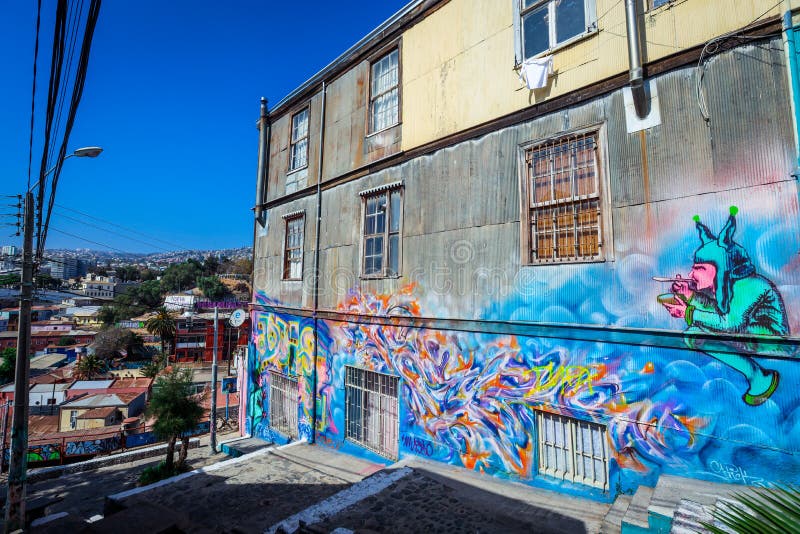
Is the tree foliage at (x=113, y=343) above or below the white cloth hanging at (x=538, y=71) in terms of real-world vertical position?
below

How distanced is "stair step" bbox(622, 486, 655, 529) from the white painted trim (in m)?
3.40

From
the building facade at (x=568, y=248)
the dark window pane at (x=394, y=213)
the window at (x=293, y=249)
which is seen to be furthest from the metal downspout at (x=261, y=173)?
the dark window pane at (x=394, y=213)

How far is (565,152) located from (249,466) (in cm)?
920

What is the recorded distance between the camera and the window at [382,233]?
9.03 meters

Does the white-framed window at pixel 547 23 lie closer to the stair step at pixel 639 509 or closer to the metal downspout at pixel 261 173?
the stair step at pixel 639 509

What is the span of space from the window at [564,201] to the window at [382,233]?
10.3 ft

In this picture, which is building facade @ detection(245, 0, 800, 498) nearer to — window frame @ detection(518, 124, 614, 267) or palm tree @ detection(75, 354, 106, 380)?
window frame @ detection(518, 124, 614, 267)

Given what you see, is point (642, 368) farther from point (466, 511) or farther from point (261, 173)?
→ point (261, 173)

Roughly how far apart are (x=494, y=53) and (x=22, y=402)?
11.9 m

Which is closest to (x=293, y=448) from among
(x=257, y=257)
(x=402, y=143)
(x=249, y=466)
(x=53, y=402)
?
(x=249, y=466)

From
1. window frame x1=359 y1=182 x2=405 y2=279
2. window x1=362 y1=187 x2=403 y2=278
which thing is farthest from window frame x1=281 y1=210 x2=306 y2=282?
window x1=362 y1=187 x2=403 y2=278

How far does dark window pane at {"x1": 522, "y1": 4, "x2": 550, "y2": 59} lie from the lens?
680 centimetres

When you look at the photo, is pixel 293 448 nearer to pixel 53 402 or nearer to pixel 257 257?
pixel 257 257

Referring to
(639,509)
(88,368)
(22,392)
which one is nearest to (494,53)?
(639,509)
